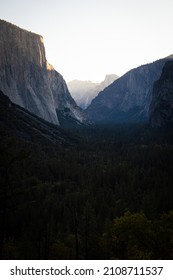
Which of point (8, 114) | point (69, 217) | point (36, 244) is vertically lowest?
point (69, 217)

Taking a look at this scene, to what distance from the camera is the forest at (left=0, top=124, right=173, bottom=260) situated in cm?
4203

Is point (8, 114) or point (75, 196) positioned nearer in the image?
point (75, 196)

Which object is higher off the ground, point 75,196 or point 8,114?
point 8,114

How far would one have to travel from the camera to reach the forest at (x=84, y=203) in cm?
4203

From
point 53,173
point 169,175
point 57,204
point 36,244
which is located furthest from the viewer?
point 53,173

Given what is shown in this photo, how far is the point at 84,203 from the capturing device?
10581 cm

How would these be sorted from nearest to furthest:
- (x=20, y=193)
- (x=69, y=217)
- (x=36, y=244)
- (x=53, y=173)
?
(x=20, y=193)
(x=36, y=244)
(x=69, y=217)
(x=53, y=173)

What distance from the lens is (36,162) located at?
151875mm
